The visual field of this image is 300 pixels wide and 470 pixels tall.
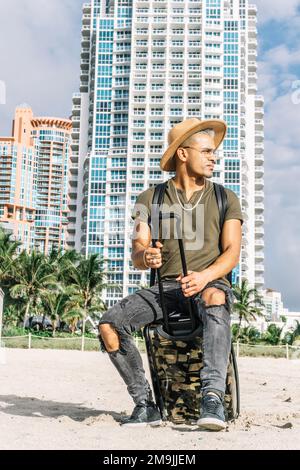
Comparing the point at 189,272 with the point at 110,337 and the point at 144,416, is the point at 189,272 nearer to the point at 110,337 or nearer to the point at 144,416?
the point at 110,337

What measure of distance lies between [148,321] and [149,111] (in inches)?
3593

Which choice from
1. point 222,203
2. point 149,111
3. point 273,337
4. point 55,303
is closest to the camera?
point 222,203

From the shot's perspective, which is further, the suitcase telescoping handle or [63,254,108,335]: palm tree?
[63,254,108,335]: palm tree

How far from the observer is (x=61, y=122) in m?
144

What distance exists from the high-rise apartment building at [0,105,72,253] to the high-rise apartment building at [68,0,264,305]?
145 feet

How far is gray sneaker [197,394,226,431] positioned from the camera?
3.13m

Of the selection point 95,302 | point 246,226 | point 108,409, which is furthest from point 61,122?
point 108,409

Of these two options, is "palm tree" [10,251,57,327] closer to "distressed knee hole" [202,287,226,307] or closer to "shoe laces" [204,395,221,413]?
"distressed knee hole" [202,287,226,307]

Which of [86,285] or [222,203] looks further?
[86,285]

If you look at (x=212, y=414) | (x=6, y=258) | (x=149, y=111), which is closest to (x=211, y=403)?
(x=212, y=414)

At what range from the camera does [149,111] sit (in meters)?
93.0

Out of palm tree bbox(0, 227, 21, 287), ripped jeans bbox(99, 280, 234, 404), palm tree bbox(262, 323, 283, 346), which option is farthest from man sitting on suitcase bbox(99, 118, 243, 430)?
palm tree bbox(262, 323, 283, 346)
